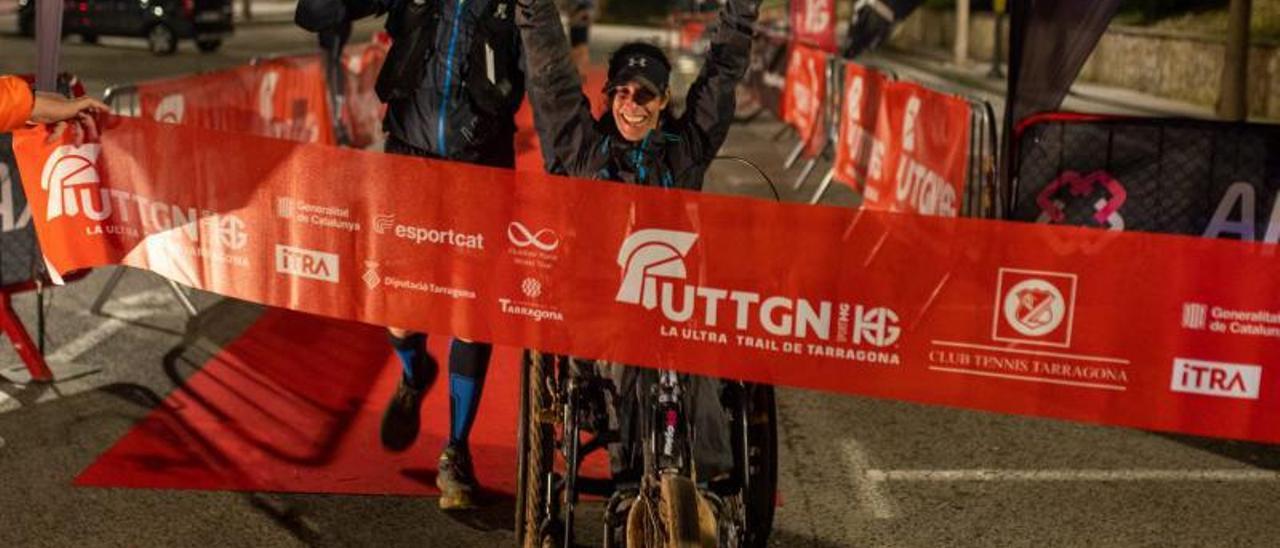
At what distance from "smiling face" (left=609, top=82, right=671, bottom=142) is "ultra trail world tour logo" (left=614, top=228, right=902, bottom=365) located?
1.03 feet

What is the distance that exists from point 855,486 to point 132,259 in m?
2.70

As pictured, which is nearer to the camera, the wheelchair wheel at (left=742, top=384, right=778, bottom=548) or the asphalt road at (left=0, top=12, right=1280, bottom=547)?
the wheelchair wheel at (left=742, top=384, right=778, bottom=548)

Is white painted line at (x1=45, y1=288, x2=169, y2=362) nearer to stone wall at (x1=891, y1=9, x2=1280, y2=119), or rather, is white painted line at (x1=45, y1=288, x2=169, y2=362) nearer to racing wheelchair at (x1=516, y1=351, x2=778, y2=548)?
racing wheelchair at (x1=516, y1=351, x2=778, y2=548)

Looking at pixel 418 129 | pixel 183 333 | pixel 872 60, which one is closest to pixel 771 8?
pixel 872 60

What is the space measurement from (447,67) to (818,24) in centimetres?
1593

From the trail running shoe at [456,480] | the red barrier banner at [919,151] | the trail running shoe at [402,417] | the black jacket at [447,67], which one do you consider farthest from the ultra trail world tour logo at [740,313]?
the red barrier banner at [919,151]

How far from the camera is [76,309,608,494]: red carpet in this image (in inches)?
226

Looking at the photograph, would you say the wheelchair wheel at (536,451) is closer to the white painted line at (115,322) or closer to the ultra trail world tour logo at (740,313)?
the ultra trail world tour logo at (740,313)

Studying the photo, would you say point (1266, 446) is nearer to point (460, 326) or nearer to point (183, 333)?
point (460, 326)

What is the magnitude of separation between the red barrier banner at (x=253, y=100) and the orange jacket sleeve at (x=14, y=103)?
401cm

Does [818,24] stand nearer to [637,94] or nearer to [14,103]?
[14,103]

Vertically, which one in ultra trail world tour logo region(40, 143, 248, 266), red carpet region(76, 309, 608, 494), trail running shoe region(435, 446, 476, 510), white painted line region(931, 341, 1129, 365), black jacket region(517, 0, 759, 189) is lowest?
red carpet region(76, 309, 608, 494)

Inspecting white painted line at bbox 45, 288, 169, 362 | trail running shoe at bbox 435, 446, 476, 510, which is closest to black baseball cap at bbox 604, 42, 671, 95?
trail running shoe at bbox 435, 446, 476, 510

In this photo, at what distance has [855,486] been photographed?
5797mm
